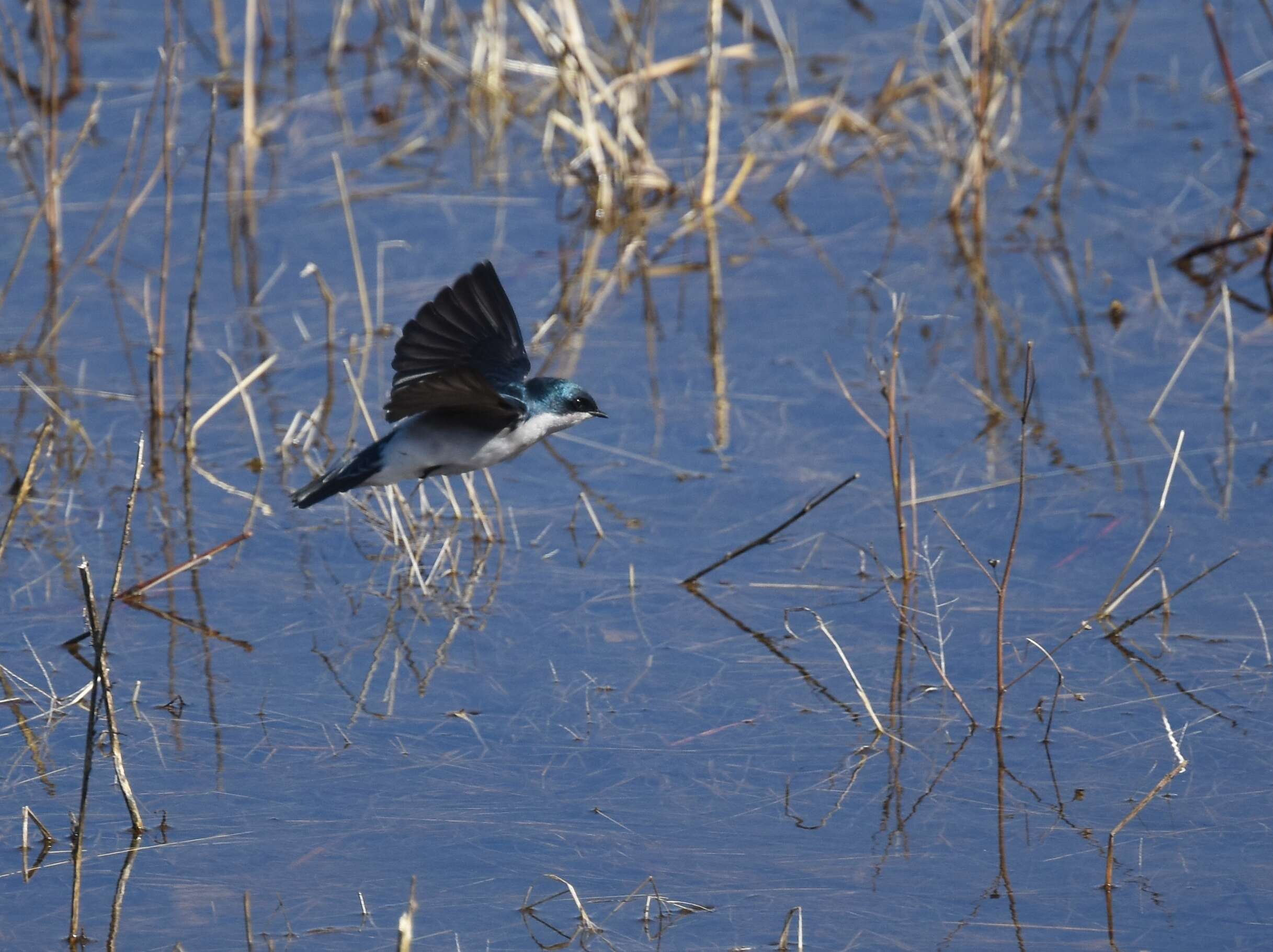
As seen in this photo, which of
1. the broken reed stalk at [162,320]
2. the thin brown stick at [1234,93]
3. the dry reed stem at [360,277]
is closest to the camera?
the broken reed stalk at [162,320]

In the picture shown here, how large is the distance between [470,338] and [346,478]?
0.51m

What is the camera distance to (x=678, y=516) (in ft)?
19.2

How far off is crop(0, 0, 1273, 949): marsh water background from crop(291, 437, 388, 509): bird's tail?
1.78 feet

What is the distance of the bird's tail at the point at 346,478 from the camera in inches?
185

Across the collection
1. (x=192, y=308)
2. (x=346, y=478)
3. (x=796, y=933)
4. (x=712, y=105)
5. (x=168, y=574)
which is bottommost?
(x=796, y=933)

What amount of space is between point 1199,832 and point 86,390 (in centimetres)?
455

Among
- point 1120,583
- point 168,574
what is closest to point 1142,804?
point 1120,583

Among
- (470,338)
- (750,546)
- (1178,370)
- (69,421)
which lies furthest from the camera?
(69,421)

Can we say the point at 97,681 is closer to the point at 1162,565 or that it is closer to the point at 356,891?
the point at 356,891

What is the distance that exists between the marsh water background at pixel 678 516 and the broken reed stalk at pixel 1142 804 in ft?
0.10

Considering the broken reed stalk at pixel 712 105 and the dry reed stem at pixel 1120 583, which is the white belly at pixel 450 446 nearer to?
the dry reed stem at pixel 1120 583

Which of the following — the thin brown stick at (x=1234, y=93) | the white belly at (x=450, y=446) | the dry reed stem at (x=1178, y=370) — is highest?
the thin brown stick at (x=1234, y=93)

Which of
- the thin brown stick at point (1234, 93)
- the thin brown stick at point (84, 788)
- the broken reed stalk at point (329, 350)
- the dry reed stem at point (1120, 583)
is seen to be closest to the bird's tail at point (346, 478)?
the thin brown stick at point (84, 788)

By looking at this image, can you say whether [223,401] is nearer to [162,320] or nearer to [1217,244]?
[162,320]
